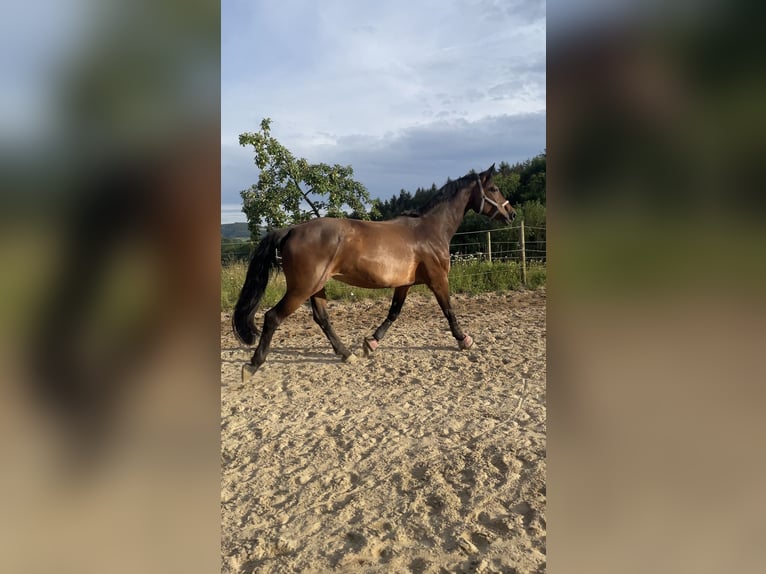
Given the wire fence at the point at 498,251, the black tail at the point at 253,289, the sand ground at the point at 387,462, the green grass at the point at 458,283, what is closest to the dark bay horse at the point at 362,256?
the black tail at the point at 253,289

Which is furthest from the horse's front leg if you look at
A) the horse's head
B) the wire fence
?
the wire fence

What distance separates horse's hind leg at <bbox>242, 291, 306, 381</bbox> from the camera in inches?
172

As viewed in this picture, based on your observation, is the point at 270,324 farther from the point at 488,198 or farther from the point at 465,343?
the point at 488,198

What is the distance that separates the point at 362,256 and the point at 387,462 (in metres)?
2.39

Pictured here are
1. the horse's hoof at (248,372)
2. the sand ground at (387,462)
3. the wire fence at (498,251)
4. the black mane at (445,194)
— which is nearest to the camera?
the sand ground at (387,462)

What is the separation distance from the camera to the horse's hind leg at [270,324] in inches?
172

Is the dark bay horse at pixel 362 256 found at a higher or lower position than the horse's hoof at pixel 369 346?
higher
